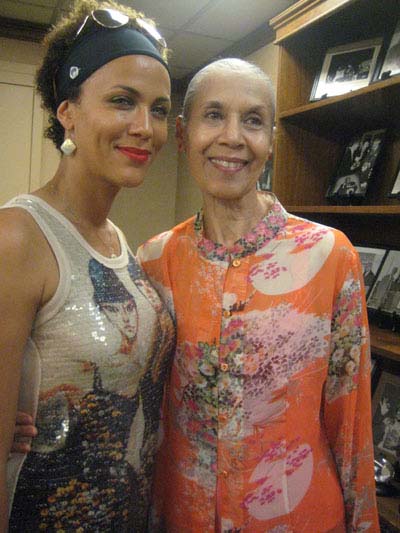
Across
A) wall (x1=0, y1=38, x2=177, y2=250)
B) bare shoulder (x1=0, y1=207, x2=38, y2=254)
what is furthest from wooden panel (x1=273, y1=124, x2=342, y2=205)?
wall (x1=0, y1=38, x2=177, y2=250)

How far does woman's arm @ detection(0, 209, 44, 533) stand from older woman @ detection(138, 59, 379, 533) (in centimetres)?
41

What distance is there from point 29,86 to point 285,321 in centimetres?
305

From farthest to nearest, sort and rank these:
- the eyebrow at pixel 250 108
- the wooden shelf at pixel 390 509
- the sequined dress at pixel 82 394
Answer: the wooden shelf at pixel 390 509, the eyebrow at pixel 250 108, the sequined dress at pixel 82 394

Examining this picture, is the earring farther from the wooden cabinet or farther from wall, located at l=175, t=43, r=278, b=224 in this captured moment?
wall, located at l=175, t=43, r=278, b=224

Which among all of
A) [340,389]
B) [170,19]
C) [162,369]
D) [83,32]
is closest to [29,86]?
[170,19]

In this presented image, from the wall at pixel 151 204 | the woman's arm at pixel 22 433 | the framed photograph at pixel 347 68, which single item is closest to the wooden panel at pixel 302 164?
the framed photograph at pixel 347 68

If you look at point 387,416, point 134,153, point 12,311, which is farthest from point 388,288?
point 12,311

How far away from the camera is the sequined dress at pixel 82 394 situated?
939 millimetres

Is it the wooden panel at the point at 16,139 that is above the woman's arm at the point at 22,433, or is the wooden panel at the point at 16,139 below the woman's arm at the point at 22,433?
above

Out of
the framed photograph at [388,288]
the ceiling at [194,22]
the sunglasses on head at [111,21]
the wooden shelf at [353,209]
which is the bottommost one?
the framed photograph at [388,288]

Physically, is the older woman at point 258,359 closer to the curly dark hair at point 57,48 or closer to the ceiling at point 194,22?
the curly dark hair at point 57,48

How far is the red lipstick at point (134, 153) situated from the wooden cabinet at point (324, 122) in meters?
0.85

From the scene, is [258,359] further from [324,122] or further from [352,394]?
[324,122]

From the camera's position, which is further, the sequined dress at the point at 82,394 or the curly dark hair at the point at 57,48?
the curly dark hair at the point at 57,48
